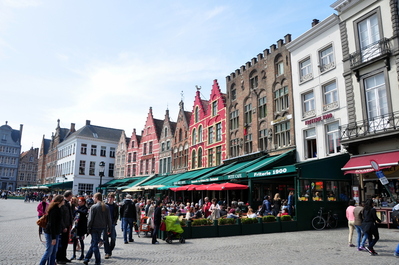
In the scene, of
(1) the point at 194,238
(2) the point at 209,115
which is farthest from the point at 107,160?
(1) the point at 194,238

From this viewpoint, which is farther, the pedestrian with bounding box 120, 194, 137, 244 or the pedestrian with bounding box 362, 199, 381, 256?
the pedestrian with bounding box 120, 194, 137, 244

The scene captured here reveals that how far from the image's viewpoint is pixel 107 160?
2243 inches

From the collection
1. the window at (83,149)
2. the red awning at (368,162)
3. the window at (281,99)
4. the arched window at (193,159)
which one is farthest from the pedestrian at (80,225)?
the window at (83,149)

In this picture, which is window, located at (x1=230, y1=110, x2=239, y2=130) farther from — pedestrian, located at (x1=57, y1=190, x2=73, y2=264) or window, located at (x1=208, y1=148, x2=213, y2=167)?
pedestrian, located at (x1=57, y1=190, x2=73, y2=264)

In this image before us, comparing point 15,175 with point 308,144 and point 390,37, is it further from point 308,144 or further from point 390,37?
point 390,37

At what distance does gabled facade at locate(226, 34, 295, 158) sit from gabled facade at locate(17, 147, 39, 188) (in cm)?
7629

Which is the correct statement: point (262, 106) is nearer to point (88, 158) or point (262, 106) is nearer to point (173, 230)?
point (173, 230)

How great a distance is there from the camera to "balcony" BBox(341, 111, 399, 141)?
564 inches

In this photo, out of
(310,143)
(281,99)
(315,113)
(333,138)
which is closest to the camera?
(333,138)

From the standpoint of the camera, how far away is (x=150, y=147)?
44219 millimetres

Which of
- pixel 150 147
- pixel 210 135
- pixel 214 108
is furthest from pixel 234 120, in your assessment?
pixel 150 147

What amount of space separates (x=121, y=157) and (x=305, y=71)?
37.9 meters

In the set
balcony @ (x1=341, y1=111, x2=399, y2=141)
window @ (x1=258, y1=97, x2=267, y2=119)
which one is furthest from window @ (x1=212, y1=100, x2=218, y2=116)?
balcony @ (x1=341, y1=111, x2=399, y2=141)

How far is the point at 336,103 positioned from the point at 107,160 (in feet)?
152
